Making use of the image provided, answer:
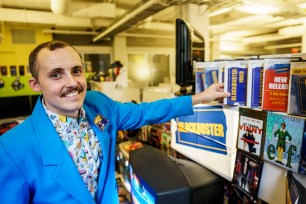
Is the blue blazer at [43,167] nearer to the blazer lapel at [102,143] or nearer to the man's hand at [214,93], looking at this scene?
the blazer lapel at [102,143]

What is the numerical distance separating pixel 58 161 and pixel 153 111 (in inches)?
24.2

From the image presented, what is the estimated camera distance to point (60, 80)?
1013mm

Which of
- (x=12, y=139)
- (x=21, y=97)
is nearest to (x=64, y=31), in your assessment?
(x=21, y=97)

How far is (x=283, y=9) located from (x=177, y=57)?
9.96 ft

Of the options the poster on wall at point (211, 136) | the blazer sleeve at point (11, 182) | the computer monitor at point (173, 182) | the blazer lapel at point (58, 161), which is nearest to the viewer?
the blazer sleeve at point (11, 182)

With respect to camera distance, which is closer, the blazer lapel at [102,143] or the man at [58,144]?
the man at [58,144]

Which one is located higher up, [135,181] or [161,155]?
[161,155]

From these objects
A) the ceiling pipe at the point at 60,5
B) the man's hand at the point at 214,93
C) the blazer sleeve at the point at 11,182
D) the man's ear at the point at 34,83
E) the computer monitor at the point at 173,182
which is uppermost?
the ceiling pipe at the point at 60,5

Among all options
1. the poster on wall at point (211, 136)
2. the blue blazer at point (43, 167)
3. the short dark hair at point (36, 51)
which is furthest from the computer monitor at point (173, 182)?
the short dark hair at point (36, 51)

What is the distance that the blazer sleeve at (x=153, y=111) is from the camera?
1.37m

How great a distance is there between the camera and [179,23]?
147cm

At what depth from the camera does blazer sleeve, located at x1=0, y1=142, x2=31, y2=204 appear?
32.9 inches

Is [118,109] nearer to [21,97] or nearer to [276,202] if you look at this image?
[276,202]

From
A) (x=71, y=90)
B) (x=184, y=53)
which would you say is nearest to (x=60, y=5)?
(x=184, y=53)
